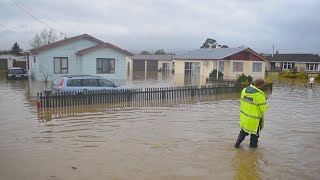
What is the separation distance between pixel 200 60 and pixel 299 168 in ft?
124

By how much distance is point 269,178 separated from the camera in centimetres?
676

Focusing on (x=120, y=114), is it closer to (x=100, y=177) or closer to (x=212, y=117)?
(x=212, y=117)

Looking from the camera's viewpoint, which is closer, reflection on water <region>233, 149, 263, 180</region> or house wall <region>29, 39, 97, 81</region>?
reflection on water <region>233, 149, 263, 180</region>

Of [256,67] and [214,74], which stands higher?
[256,67]

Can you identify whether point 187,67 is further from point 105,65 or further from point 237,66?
point 105,65

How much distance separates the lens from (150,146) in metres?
8.86

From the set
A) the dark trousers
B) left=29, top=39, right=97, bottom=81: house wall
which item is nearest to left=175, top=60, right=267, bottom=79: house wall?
left=29, top=39, right=97, bottom=81: house wall

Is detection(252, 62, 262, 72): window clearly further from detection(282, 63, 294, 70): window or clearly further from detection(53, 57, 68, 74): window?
detection(53, 57, 68, 74): window

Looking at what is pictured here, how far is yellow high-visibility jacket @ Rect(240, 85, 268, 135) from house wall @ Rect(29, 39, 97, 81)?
73.5 ft

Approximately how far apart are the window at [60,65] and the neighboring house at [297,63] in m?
43.4

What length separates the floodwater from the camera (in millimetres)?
6965

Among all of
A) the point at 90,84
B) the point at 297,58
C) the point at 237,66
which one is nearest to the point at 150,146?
the point at 90,84

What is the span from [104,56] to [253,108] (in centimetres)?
2244

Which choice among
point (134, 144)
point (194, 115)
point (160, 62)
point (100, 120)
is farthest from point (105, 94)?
point (160, 62)
